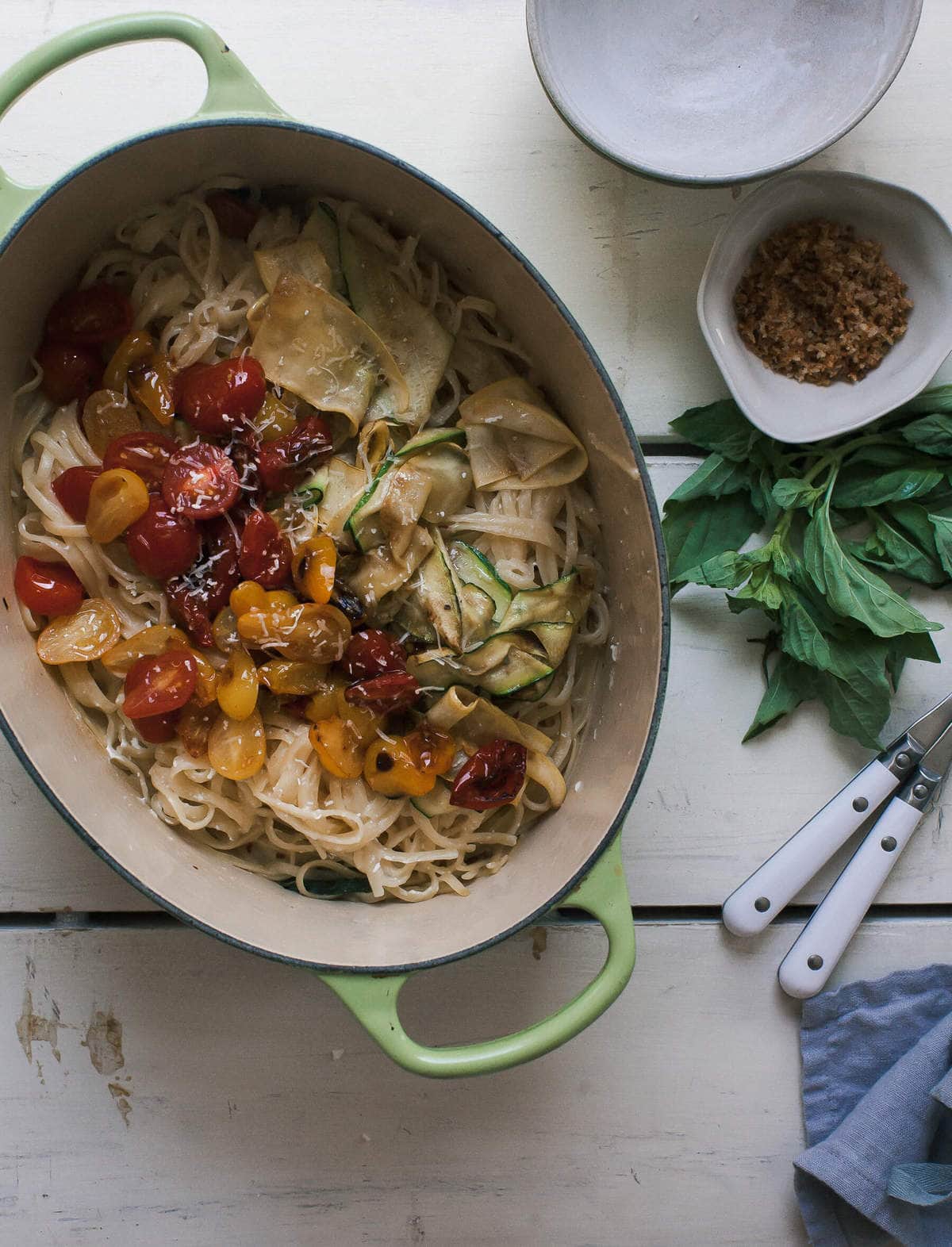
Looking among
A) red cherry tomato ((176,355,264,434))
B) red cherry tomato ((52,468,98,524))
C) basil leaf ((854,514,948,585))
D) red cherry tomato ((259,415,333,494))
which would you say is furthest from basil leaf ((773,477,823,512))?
red cherry tomato ((52,468,98,524))

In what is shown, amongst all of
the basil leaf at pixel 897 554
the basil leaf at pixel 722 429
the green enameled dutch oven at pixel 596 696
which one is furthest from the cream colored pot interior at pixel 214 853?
the basil leaf at pixel 897 554

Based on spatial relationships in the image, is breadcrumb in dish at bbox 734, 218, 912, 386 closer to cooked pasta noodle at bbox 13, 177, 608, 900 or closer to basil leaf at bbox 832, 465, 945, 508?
basil leaf at bbox 832, 465, 945, 508

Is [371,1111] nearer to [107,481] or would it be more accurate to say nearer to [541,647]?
[541,647]

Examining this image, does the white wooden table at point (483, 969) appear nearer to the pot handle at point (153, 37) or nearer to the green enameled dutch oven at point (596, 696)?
the green enameled dutch oven at point (596, 696)

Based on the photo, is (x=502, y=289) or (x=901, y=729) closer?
(x=502, y=289)

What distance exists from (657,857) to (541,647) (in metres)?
0.45

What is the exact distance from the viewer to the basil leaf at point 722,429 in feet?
5.26

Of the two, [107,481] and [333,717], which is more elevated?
[107,481]

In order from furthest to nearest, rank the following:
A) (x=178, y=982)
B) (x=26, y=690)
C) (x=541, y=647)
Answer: (x=178, y=982) < (x=541, y=647) < (x=26, y=690)

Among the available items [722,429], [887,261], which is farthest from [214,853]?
[887,261]

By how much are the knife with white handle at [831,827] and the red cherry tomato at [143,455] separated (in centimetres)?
113

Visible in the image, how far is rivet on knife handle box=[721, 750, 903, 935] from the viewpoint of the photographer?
164 centimetres

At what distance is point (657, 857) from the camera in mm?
1692

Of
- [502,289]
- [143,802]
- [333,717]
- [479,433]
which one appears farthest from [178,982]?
[502,289]
